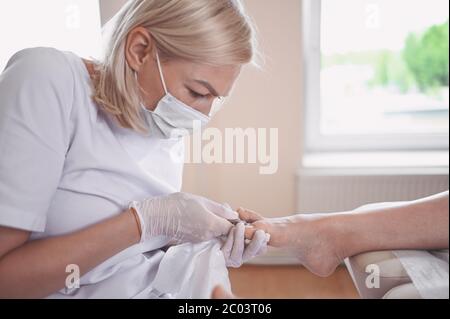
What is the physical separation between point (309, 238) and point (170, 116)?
410mm

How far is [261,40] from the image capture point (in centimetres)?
191

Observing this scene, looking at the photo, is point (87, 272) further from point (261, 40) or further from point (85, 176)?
point (261, 40)

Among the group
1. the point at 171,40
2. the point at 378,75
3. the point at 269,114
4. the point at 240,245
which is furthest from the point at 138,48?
the point at 378,75

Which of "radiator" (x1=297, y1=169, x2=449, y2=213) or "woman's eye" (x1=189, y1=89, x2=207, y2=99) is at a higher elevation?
"woman's eye" (x1=189, y1=89, x2=207, y2=99)

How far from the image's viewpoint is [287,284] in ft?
6.55

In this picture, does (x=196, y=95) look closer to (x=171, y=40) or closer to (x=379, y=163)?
(x=171, y=40)

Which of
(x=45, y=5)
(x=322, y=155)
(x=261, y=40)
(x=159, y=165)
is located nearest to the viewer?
(x=159, y=165)

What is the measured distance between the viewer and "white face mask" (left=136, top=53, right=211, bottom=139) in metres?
0.97

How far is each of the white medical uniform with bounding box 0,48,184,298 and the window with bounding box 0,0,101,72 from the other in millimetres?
624

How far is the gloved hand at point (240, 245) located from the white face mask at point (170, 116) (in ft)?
0.80

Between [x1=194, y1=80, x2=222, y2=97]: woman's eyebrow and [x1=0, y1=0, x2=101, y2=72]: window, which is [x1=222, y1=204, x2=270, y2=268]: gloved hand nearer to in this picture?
[x1=194, y1=80, x2=222, y2=97]: woman's eyebrow

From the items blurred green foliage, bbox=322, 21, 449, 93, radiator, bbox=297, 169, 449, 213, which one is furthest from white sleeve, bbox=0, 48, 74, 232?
blurred green foliage, bbox=322, 21, 449, 93

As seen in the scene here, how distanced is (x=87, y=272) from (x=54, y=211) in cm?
13
